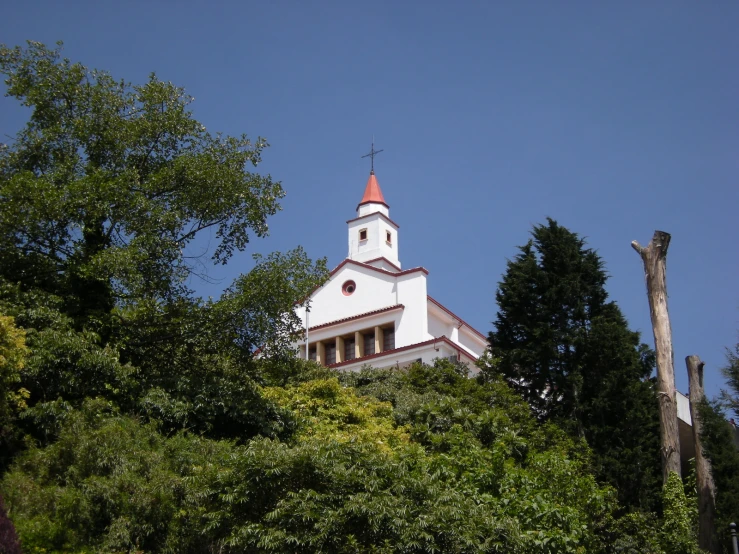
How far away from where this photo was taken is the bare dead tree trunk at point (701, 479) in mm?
17359

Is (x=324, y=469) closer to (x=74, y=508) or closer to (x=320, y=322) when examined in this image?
(x=74, y=508)

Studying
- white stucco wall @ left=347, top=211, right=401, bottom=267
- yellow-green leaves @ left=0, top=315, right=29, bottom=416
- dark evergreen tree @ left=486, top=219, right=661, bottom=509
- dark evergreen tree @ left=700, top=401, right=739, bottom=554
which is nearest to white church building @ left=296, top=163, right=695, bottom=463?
white stucco wall @ left=347, top=211, right=401, bottom=267

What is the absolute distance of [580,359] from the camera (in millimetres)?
21906

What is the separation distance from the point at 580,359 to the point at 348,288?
16505mm

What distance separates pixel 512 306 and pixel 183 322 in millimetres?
9082

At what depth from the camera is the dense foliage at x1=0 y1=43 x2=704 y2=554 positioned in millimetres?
12391

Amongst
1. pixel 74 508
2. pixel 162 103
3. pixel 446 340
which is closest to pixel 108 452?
pixel 74 508

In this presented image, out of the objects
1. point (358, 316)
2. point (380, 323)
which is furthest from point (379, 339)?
point (358, 316)

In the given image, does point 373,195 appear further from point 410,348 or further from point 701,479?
point 701,479

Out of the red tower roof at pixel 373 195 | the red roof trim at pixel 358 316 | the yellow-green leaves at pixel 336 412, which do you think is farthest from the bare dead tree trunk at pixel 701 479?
the red tower roof at pixel 373 195

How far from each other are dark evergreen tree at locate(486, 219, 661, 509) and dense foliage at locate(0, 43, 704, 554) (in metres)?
0.10

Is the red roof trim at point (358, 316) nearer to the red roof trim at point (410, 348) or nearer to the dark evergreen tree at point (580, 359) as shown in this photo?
the red roof trim at point (410, 348)

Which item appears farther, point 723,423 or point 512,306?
point 512,306

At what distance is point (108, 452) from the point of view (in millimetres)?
13820
